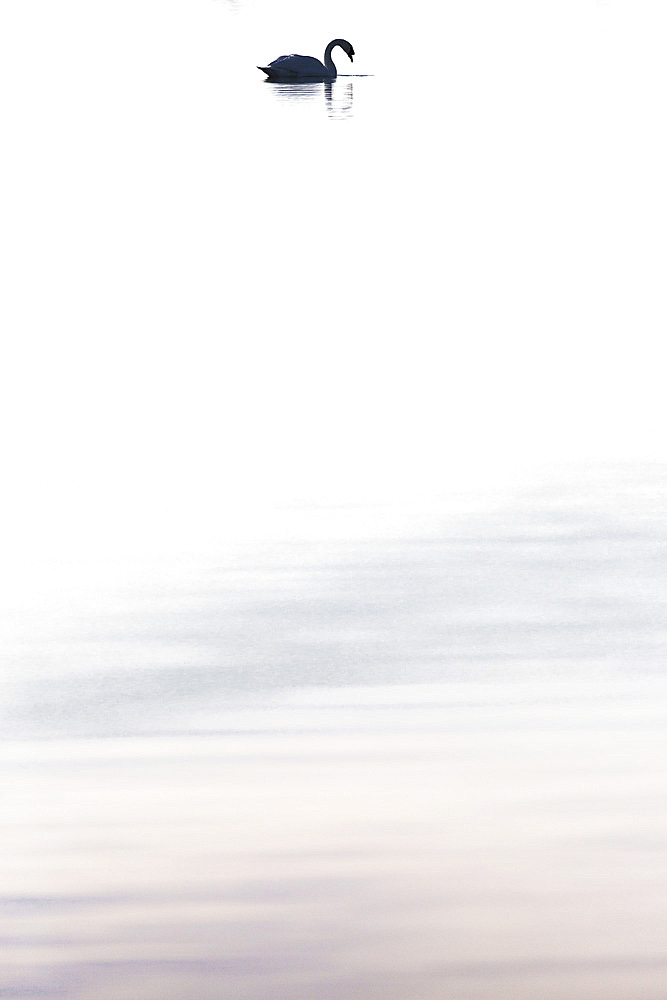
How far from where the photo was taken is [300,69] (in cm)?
1600

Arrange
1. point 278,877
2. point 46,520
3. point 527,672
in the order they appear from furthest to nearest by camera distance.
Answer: point 46,520
point 527,672
point 278,877

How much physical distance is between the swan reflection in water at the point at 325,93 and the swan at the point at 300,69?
2.2 inches

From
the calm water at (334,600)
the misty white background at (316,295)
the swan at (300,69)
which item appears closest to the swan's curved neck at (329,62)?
the swan at (300,69)

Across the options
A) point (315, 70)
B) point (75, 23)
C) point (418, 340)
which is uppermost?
point (75, 23)

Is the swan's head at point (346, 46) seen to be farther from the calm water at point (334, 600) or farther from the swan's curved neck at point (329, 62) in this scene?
the calm water at point (334, 600)

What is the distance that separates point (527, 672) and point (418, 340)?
2.62 meters

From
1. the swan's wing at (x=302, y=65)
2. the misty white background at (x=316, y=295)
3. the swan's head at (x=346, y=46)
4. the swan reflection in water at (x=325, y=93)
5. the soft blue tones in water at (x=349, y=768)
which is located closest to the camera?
the soft blue tones in water at (x=349, y=768)

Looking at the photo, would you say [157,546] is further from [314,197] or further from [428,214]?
[314,197]

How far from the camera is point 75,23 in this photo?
21.8 m

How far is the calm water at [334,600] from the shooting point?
7.14 ft

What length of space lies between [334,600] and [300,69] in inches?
517

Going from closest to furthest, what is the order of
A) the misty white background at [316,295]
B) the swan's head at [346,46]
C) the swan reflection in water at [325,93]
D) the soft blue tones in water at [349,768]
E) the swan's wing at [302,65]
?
the soft blue tones in water at [349,768], the misty white background at [316,295], the swan reflection in water at [325,93], the swan's wing at [302,65], the swan's head at [346,46]

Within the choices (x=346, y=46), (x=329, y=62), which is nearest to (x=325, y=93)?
(x=329, y=62)

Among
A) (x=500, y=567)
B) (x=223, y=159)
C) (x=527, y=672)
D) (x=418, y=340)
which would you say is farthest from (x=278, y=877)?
(x=223, y=159)
